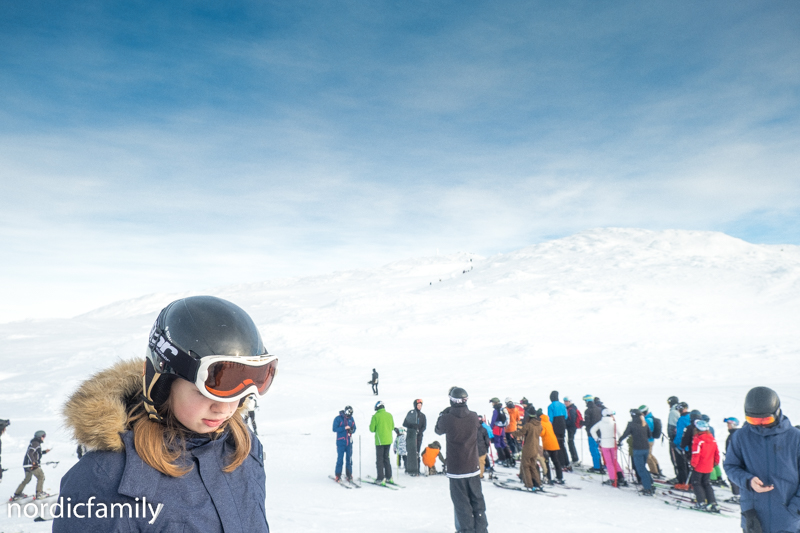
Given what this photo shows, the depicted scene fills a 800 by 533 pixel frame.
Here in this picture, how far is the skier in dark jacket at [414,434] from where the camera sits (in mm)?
11212

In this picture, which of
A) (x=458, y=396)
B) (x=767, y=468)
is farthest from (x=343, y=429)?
(x=767, y=468)

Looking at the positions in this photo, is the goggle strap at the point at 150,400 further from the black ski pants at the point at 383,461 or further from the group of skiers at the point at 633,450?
the black ski pants at the point at 383,461

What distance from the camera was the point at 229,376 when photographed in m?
1.80

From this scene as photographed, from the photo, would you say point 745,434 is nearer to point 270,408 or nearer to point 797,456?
point 797,456

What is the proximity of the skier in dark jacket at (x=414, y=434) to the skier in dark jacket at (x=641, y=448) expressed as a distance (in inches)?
177

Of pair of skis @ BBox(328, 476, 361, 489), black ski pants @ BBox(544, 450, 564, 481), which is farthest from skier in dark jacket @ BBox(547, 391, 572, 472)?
pair of skis @ BBox(328, 476, 361, 489)

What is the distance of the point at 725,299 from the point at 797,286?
896 cm

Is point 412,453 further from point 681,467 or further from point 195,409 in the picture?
point 195,409

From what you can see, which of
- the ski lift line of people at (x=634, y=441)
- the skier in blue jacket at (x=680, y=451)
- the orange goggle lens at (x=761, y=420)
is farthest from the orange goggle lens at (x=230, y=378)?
the skier in blue jacket at (x=680, y=451)

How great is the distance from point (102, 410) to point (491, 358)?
1188 inches

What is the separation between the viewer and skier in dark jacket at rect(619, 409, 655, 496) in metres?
9.43

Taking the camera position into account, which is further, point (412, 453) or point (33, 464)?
point (412, 453)

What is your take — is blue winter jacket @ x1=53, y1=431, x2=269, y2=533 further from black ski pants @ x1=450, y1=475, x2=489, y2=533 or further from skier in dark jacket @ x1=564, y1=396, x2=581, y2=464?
skier in dark jacket @ x1=564, y1=396, x2=581, y2=464

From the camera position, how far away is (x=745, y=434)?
4.53m
